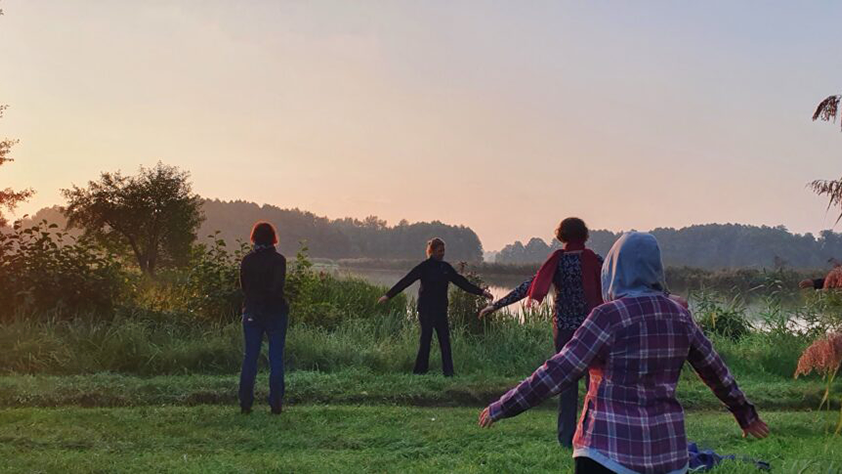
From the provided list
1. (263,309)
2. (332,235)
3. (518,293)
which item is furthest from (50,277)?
(332,235)

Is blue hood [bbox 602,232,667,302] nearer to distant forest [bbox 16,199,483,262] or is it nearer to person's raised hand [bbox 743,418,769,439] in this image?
person's raised hand [bbox 743,418,769,439]

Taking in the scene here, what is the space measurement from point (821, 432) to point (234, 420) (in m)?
5.80

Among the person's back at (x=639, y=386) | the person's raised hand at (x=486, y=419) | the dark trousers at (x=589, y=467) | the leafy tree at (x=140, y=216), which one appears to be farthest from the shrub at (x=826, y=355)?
the leafy tree at (x=140, y=216)

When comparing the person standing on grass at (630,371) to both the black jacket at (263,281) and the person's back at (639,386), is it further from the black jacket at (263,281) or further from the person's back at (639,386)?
the black jacket at (263,281)

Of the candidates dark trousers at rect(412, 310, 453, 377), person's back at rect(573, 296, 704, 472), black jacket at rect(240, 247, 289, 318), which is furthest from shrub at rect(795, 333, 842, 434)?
dark trousers at rect(412, 310, 453, 377)

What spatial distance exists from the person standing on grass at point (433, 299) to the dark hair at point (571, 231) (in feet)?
13.9

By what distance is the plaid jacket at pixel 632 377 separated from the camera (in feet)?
9.65

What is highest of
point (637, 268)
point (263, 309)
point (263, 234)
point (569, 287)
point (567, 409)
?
point (263, 234)

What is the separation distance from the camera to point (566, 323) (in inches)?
247

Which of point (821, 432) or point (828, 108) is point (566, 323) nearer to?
point (828, 108)

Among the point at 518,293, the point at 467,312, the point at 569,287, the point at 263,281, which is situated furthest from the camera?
the point at 467,312

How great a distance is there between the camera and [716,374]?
3281 millimetres

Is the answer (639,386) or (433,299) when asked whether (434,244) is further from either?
(639,386)

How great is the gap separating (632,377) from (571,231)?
11.4 feet
